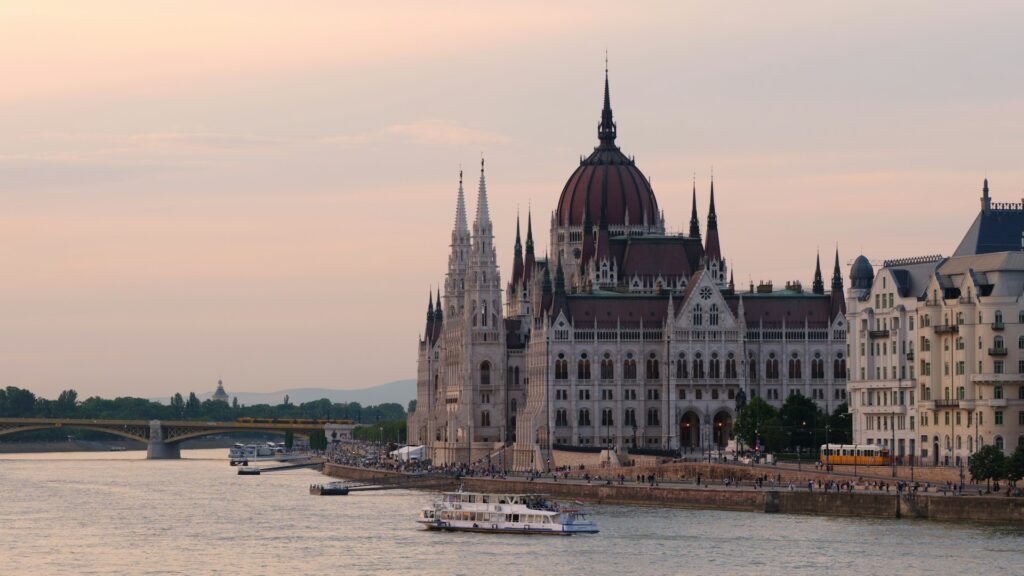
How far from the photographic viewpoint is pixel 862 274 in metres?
156

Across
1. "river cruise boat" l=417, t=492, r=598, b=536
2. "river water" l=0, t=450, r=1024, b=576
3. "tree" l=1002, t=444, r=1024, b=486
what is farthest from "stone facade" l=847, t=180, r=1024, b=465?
"river cruise boat" l=417, t=492, r=598, b=536

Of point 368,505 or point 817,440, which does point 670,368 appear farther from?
point 368,505

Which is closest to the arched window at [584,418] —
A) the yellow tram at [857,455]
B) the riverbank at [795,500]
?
the riverbank at [795,500]

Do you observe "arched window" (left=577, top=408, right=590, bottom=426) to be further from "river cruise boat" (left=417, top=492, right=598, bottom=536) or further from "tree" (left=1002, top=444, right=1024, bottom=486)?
"tree" (left=1002, top=444, right=1024, bottom=486)

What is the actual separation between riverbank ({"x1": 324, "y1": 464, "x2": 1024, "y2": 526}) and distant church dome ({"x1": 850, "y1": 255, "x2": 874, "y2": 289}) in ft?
54.0

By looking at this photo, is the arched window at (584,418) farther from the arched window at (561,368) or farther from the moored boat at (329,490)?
the moored boat at (329,490)

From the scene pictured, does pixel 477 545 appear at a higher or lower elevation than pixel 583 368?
lower

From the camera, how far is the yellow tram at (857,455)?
475ft

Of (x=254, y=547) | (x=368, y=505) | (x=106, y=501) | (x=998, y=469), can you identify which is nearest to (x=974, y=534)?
(x=998, y=469)

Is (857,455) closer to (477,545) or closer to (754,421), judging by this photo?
(754,421)

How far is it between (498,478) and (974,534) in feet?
196

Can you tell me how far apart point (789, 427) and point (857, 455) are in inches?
971

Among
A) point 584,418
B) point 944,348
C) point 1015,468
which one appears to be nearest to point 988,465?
point 1015,468

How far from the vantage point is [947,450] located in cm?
14112
